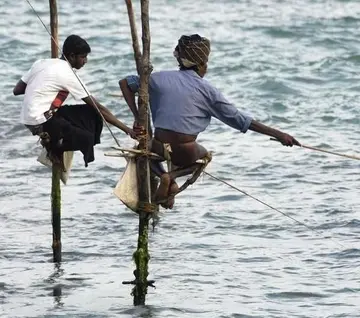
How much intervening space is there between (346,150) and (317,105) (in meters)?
2.85

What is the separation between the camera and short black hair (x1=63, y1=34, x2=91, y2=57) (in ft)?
32.3

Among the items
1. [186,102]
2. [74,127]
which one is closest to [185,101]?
[186,102]

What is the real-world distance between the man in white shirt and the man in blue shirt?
53cm

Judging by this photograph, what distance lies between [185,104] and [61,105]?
1213mm

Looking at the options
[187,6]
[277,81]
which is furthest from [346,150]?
[187,6]

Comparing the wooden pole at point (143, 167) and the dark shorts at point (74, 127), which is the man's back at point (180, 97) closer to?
the wooden pole at point (143, 167)

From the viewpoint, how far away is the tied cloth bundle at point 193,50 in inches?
363

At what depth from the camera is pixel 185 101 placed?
30.3 ft

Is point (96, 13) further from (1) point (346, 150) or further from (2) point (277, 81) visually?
(1) point (346, 150)

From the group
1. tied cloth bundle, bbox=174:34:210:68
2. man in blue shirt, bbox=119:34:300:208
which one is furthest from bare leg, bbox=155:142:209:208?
tied cloth bundle, bbox=174:34:210:68

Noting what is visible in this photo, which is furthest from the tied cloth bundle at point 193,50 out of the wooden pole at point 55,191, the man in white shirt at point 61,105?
the wooden pole at point 55,191

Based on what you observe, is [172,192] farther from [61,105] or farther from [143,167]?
[61,105]

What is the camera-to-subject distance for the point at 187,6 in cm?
2744

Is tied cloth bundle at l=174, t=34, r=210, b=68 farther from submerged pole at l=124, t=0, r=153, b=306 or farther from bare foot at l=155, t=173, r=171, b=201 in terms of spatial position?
bare foot at l=155, t=173, r=171, b=201
